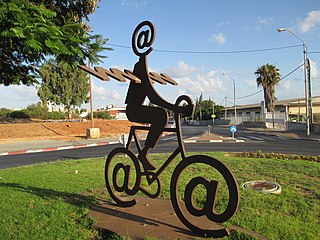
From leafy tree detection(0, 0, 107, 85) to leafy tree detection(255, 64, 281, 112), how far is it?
35.4m

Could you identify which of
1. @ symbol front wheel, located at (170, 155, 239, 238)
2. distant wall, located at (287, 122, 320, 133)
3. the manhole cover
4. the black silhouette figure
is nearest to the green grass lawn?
the manhole cover

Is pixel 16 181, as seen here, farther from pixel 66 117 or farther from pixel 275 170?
pixel 66 117

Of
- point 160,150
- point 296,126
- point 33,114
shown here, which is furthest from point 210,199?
point 33,114

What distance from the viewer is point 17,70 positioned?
23.6ft

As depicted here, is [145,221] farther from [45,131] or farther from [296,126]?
[296,126]

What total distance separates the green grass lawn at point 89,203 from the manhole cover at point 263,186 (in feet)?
0.46

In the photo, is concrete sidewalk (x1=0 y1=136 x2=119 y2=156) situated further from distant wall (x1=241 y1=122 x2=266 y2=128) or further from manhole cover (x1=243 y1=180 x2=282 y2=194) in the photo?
distant wall (x1=241 y1=122 x2=266 y2=128)

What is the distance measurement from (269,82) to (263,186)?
35.8m

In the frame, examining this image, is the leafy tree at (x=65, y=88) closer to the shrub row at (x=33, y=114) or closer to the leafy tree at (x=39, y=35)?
the shrub row at (x=33, y=114)

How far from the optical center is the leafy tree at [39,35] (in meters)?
4.04

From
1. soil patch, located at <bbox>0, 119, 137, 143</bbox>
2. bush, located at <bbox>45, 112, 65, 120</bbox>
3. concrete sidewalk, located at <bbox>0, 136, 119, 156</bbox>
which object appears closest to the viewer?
concrete sidewalk, located at <bbox>0, 136, 119, 156</bbox>

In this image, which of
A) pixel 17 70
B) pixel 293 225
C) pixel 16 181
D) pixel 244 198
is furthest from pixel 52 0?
pixel 293 225

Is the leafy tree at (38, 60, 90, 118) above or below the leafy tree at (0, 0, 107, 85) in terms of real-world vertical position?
above

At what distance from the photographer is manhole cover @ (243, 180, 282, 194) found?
5922mm
